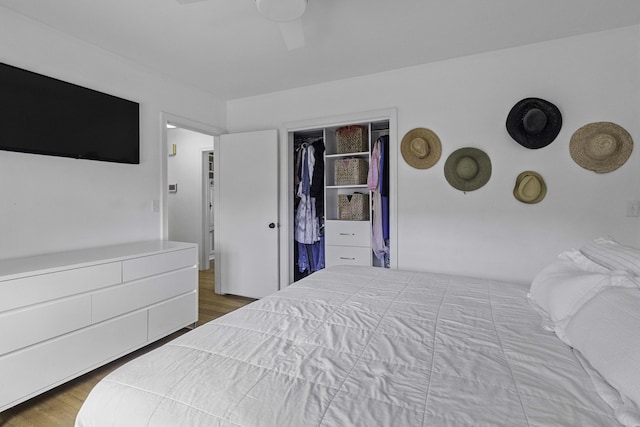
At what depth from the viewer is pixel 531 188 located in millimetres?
2283

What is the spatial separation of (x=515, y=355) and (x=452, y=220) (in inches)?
69.8

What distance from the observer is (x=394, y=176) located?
277 centimetres

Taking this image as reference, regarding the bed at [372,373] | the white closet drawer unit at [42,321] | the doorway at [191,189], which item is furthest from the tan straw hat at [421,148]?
the doorway at [191,189]

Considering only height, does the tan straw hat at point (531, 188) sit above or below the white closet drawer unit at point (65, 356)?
above

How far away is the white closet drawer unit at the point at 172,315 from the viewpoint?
2.22 metres

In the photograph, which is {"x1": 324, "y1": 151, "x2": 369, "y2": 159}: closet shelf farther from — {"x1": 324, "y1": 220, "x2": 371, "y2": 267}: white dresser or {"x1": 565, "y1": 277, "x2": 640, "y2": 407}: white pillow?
{"x1": 565, "y1": 277, "x2": 640, "y2": 407}: white pillow

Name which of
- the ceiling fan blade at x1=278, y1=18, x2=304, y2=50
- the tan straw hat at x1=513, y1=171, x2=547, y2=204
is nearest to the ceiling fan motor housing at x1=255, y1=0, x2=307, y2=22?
the ceiling fan blade at x1=278, y1=18, x2=304, y2=50

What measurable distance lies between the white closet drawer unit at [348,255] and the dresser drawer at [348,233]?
0.04 m

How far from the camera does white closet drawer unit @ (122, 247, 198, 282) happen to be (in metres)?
2.04

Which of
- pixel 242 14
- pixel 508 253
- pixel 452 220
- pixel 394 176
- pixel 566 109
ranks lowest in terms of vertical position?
pixel 508 253

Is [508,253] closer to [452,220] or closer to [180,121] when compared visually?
[452,220]

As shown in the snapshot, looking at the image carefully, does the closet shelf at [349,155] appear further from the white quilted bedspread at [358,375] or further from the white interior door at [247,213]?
the white quilted bedspread at [358,375]

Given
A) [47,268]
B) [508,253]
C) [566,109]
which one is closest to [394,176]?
[508,253]

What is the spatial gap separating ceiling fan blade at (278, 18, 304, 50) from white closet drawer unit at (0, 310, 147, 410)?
6.84 ft
